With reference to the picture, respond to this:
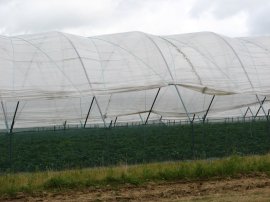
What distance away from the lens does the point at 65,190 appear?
33.8 ft

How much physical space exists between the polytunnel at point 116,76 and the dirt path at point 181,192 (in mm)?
4046

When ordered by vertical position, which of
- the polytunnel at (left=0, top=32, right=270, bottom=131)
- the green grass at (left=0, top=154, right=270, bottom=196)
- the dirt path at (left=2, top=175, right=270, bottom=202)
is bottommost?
the dirt path at (left=2, top=175, right=270, bottom=202)

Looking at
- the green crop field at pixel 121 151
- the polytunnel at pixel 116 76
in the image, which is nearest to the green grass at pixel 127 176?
the green crop field at pixel 121 151

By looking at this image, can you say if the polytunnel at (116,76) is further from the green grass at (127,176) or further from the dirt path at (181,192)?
the dirt path at (181,192)

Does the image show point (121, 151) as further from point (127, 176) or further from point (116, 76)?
point (127, 176)

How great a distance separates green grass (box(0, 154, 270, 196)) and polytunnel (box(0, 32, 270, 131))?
276 cm

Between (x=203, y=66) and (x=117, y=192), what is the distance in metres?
8.49

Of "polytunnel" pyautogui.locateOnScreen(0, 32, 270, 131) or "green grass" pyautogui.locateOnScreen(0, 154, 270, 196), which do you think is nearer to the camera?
"green grass" pyautogui.locateOnScreen(0, 154, 270, 196)

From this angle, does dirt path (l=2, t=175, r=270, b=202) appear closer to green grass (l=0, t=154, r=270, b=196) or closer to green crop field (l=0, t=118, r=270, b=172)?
green grass (l=0, t=154, r=270, b=196)

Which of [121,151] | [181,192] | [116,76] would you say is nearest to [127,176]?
[181,192]

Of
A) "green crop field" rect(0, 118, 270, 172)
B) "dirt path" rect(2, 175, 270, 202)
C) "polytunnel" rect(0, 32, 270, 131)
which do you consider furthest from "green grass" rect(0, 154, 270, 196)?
"polytunnel" rect(0, 32, 270, 131)

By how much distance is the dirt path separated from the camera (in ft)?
29.7

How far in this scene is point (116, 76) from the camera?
15672 mm

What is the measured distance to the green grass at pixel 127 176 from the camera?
10.5 metres
